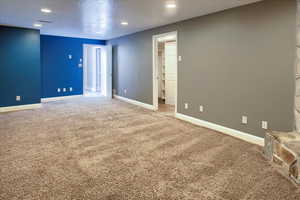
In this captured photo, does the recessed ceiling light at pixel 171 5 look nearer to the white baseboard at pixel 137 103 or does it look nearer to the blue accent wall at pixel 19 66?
the white baseboard at pixel 137 103

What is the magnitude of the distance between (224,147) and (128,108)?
12.5 feet

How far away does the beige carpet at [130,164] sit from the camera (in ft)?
7.59

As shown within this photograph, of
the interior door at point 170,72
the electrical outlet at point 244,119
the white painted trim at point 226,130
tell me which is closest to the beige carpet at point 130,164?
the white painted trim at point 226,130

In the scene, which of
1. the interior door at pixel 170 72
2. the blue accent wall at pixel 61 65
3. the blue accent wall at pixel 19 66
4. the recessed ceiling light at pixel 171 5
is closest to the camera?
the recessed ceiling light at pixel 171 5

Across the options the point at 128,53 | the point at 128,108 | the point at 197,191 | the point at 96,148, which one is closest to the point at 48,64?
the point at 128,53

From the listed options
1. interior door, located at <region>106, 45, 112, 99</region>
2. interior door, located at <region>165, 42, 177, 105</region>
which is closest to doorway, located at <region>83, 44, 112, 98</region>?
interior door, located at <region>106, 45, 112, 99</region>

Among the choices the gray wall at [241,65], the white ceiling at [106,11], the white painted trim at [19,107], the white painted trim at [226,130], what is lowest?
the white painted trim at [226,130]

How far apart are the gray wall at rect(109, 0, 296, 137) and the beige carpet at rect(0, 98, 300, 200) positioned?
561 millimetres

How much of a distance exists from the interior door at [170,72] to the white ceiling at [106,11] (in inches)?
72.5

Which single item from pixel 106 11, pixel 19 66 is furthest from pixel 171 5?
pixel 19 66

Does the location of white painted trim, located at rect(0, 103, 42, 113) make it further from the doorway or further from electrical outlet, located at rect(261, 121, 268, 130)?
electrical outlet, located at rect(261, 121, 268, 130)

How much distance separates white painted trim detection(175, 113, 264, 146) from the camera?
151 inches

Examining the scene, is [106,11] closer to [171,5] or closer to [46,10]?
[46,10]

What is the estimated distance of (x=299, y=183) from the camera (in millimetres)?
2441
